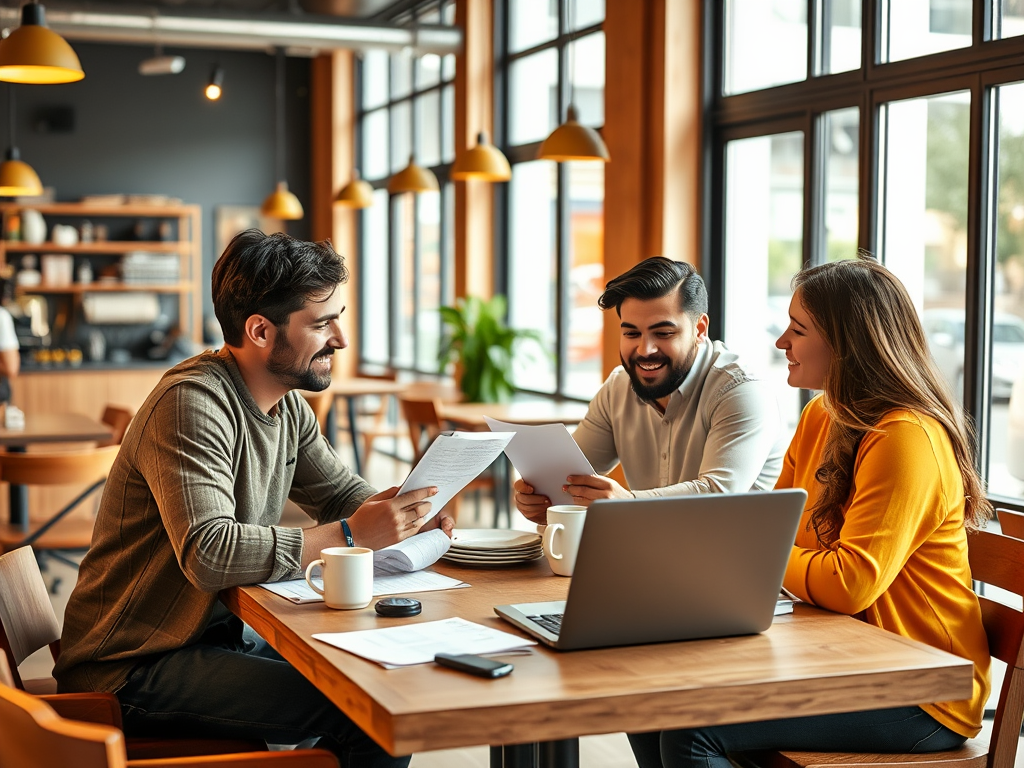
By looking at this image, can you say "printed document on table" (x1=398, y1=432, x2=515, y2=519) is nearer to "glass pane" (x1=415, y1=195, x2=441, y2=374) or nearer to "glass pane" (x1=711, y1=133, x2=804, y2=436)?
"glass pane" (x1=711, y1=133, x2=804, y2=436)

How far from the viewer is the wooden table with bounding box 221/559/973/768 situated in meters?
1.38

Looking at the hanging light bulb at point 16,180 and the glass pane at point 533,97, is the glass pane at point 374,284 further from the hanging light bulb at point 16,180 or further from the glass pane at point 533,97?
the hanging light bulb at point 16,180

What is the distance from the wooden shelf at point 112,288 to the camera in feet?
33.1

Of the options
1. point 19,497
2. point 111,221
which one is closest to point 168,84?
point 111,221

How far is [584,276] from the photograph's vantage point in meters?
7.32

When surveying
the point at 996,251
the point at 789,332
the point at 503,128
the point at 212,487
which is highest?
the point at 503,128

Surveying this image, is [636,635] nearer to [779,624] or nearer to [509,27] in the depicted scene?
[779,624]

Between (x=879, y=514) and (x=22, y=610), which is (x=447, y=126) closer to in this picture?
(x=22, y=610)

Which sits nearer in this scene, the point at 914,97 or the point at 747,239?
the point at 914,97

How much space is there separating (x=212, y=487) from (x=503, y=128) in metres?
6.30

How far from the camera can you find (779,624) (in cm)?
182

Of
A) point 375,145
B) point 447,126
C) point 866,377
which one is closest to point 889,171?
point 866,377

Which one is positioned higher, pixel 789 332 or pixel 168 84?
pixel 168 84

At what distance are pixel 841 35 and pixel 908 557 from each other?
3.41 meters
